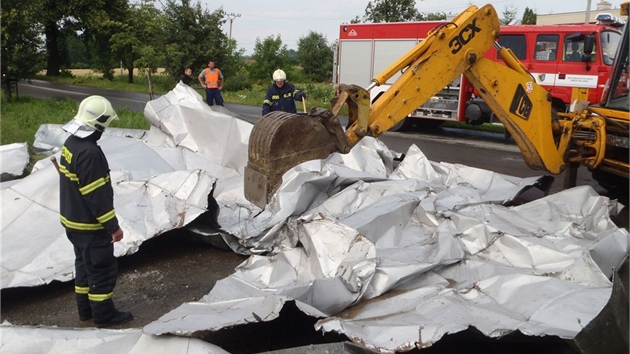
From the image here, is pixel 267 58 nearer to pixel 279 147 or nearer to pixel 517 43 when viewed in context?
pixel 517 43

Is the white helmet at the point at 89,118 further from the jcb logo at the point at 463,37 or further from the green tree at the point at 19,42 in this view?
the green tree at the point at 19,42

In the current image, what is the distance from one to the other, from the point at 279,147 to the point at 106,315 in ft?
6.33

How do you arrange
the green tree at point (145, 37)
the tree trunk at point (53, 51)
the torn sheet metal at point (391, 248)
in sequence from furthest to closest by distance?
the tree trunk at point (53, 51)
the green tree at point (145, 37)
the torn sheet metal at point (391, 248)

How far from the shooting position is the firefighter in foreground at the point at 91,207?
12.8ft

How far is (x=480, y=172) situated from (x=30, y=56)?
47.1 ft

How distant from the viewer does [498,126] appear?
15297mm

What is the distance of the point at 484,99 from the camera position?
19.8 feet

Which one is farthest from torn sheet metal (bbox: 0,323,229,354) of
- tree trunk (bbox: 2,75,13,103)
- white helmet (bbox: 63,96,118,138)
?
tree trunk (bbox: 2,75,13,103)

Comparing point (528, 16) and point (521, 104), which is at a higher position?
point (528, 16)

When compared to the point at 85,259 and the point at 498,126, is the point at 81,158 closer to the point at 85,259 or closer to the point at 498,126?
the point at 85,259

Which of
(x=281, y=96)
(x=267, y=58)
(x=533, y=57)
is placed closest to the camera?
(x=281, y=96)

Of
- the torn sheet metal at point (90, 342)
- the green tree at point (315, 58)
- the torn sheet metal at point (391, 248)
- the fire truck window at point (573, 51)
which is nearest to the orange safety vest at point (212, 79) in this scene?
the torn sheet metal at point (391, 248)

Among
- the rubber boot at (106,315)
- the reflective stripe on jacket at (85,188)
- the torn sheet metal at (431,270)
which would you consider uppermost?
the reflective stripe on jacket at (85,188)

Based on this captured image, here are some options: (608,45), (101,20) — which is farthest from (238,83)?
(608,45)
